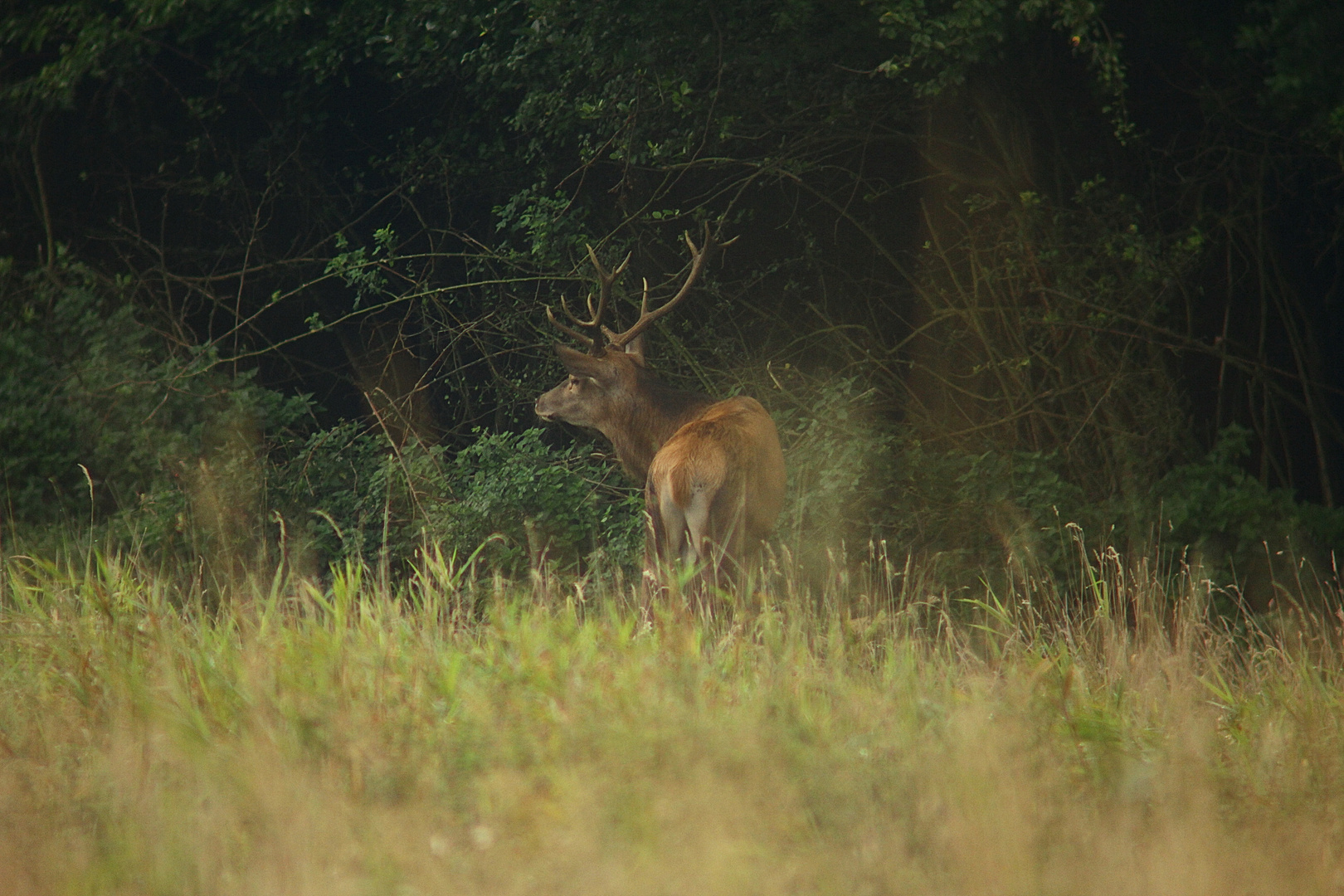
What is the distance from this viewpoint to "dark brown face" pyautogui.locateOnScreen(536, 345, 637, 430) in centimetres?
693

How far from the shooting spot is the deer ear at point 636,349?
7074 mm

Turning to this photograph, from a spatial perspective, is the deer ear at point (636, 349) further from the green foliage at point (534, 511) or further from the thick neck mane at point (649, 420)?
the green foliage at point (534, 511)

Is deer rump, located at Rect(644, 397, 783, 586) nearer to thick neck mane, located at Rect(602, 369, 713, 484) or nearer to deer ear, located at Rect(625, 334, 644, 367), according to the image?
thick neck mane, located at Rect(602, 369, 713, 484)

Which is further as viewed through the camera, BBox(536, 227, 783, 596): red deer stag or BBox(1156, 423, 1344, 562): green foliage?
BBox(1156, 423, 1344, 562): green foliage

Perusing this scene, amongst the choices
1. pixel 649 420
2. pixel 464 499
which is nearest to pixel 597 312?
pixel 649 420

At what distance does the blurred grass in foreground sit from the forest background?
8.54 ft

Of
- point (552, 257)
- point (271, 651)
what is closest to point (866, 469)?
point (552, 257)

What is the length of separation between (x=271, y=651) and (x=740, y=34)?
4395 millimetres

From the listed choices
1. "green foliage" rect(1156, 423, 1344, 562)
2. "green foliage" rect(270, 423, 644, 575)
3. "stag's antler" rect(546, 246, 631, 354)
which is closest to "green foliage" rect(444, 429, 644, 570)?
"green foliage" rect(270, 423, 644, 575)

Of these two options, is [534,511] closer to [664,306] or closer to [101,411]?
[664,306]

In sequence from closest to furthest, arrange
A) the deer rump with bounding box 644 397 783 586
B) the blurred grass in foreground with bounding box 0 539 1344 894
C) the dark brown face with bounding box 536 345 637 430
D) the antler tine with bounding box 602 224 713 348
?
the blurred grass in foreground with bounding box 0 539 1344 894 → the deer rump with bounding box 644 397 783 586 → the antler tine with bounding box 602 224 713 348 → the dark brown face with bounding box 536 345 637 430

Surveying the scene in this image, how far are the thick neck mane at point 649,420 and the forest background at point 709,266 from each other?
478 mm

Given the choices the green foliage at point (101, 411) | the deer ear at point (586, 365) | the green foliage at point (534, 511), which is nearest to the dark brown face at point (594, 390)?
the deer ear at point (586, 365)

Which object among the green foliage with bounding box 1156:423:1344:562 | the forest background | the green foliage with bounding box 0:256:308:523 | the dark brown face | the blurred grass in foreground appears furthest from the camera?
the green foliage with bounding box 0:256:308:523
